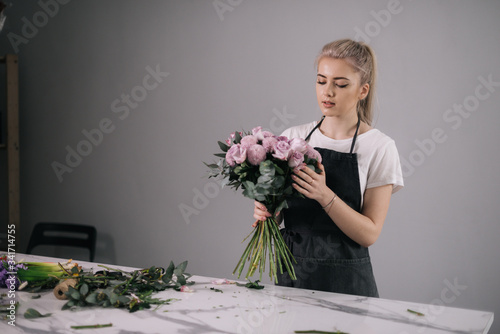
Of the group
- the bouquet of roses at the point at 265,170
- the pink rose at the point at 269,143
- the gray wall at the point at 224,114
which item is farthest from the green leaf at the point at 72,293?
the gray wall at the point at 224,114

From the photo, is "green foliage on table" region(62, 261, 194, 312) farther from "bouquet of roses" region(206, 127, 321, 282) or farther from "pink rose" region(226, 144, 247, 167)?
"pink rose" region(226, 144, 247, 167)

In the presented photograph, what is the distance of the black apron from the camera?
192cm

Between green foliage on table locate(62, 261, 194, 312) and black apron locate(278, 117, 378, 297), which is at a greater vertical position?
black apron locate(278, 117, 378, 297)

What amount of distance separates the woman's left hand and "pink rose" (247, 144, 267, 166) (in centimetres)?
16

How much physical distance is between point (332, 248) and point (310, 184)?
355mm

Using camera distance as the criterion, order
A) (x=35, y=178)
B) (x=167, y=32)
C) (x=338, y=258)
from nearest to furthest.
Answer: (x=338, y=258) → (x=167, y=32) → (x=35, y=178)

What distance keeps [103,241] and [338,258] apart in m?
2.49

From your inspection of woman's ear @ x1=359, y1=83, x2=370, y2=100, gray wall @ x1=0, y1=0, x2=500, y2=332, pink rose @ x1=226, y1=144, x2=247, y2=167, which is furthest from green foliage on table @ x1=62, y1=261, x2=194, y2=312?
gray wall @ x1=0, y1=0, x2=500, y2=332

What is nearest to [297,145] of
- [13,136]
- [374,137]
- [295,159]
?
[295,159]

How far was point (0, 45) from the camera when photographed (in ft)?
13.8

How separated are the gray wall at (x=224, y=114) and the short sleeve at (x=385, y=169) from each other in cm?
95

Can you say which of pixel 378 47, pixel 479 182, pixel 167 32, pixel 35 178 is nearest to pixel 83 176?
pixel 35 178

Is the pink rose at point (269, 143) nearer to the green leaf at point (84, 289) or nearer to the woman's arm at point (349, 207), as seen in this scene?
the woman's arm at point (349, 207)

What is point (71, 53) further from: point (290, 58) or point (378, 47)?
point (378, 47)
